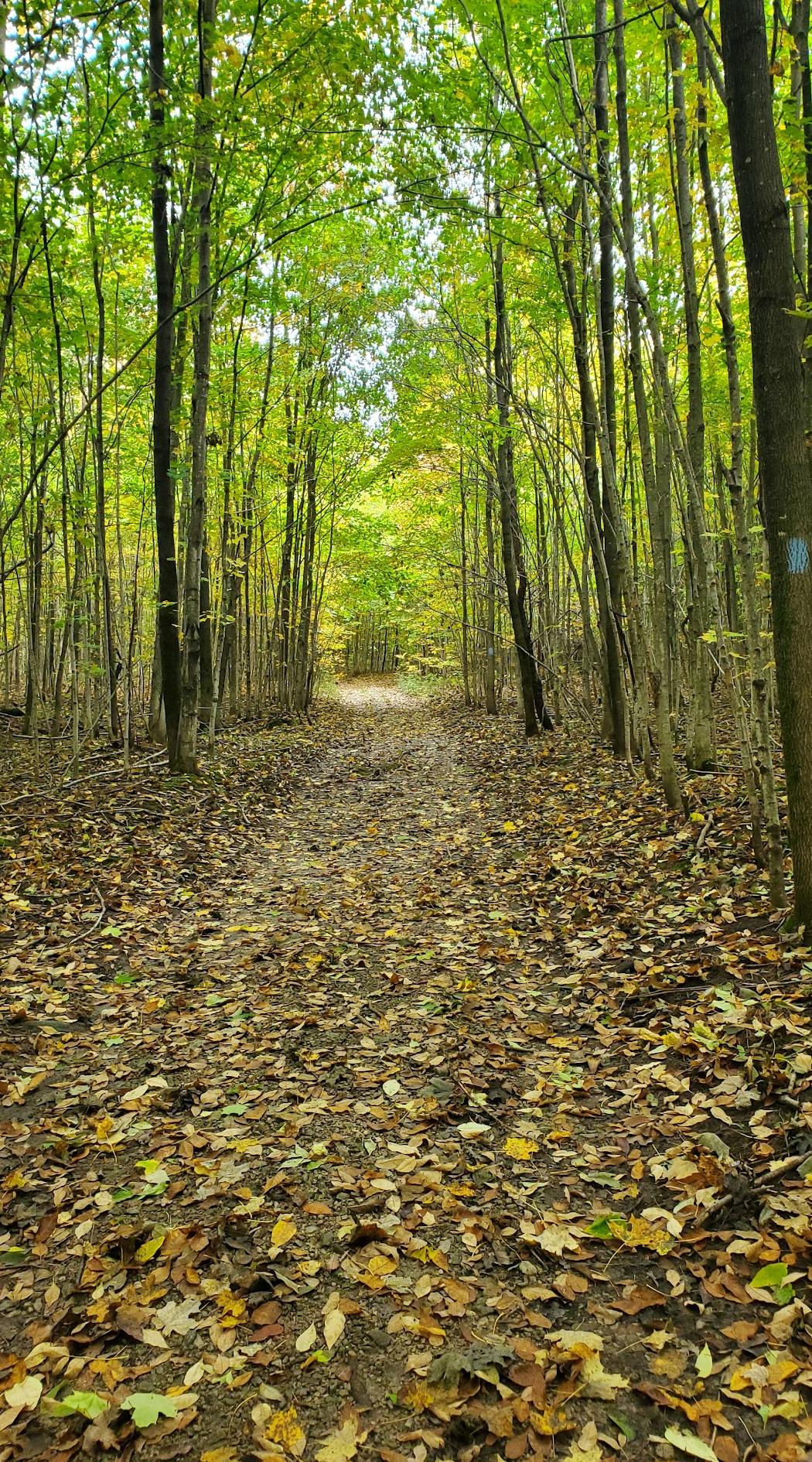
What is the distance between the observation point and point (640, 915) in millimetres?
5527

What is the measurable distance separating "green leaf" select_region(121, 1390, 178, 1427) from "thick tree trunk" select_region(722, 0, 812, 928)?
372cm

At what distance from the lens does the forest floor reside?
7.45 ft

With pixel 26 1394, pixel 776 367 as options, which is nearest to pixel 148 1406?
pixel 26 1394

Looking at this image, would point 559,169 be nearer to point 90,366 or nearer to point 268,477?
point 90,366

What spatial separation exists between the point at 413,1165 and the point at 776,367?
417 cm

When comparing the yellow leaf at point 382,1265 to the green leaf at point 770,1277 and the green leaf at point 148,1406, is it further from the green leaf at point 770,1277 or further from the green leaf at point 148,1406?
the green leaf at point 770,1277

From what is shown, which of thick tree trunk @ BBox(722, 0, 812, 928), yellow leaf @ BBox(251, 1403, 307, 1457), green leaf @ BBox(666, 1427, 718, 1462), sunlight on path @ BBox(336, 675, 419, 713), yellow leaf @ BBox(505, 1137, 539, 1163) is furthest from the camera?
sunlight on path @ BBox(336, 675, 419, 713)

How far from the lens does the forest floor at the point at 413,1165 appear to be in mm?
2271

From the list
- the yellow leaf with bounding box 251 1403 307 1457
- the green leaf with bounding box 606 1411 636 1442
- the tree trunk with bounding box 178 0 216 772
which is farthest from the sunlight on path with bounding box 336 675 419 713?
the green leaf with bounding box 606 1411 636 1442

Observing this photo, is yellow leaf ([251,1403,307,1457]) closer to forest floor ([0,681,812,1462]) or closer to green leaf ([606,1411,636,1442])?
forest floor ([0,681,812,1462])

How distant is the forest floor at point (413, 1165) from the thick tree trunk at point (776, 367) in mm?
1626

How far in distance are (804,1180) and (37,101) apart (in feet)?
32.1

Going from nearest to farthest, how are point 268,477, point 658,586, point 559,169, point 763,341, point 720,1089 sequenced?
point 720,1089
point 763,341
point 658,586
point 559,169
point 268,477

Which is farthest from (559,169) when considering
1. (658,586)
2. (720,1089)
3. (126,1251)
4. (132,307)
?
(126,1251)
